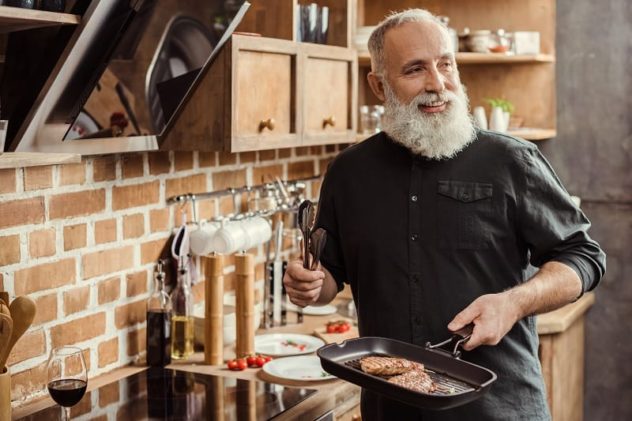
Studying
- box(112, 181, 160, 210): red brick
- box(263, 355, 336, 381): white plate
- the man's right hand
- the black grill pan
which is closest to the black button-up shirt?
the black grill pan

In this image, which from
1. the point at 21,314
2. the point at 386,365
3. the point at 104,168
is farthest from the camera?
the point at 104,168

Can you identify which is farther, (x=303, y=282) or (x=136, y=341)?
(x=136, y=341)

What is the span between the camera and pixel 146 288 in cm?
291

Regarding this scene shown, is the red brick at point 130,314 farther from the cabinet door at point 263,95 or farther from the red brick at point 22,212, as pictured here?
the cabinet door at point 263,95

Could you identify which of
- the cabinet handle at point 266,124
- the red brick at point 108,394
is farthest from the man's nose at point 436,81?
the red brick at point 108,394

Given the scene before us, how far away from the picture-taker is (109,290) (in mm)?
2742

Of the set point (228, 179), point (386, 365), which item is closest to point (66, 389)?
point (386, 365)

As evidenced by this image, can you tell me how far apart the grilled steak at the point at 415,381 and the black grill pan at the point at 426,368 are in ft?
0.07

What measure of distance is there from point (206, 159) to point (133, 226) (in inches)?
17.9

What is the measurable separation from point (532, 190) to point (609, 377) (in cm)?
210

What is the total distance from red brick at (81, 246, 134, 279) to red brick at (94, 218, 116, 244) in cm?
3

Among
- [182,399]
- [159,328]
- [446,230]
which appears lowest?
[182,399]

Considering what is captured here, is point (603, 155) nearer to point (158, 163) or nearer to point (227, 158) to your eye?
point (227, 158)

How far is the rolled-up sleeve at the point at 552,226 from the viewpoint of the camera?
219 cm
